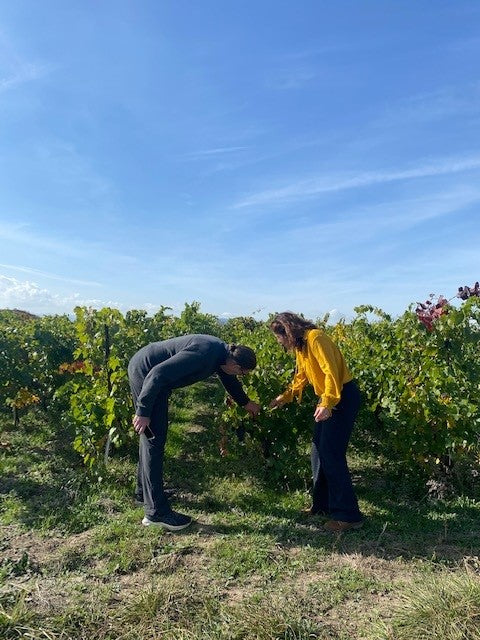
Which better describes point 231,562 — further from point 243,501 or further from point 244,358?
point 244,358

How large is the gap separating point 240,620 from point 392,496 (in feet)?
7.52

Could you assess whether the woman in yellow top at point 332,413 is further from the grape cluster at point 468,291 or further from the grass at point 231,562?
the grape cluster at point 468,291

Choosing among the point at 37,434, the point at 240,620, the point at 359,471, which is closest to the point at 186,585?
the point at 240,620

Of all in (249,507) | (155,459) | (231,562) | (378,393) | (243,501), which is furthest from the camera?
(378,393)

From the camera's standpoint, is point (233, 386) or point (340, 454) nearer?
point (340, 454)

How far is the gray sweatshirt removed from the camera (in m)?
3.47

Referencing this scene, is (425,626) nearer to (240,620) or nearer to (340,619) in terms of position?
(340,619)

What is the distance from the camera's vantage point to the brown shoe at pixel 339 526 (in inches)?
140

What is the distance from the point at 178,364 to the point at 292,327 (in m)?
0.85

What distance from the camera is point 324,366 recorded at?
343cm

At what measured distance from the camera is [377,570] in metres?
3.01

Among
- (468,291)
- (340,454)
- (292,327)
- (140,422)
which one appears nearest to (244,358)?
(292,327)

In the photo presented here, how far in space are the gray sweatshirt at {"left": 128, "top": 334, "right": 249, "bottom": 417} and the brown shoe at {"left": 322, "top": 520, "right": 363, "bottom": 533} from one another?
133 centimetres

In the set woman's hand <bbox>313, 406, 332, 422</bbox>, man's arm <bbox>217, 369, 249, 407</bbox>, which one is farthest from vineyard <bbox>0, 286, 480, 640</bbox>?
woman's hand <bbox>313, 406, 332, 422</bbox>
